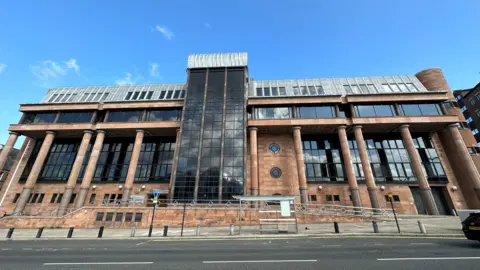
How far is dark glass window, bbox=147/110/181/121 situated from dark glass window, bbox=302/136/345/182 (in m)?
23.6

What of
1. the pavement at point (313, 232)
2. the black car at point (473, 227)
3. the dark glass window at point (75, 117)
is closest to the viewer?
the black car at point (473, 227)

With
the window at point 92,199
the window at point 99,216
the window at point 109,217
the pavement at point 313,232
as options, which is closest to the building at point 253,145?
the window at point 92,199

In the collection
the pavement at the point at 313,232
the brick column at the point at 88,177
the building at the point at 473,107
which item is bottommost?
the pavement at the point at 313,232

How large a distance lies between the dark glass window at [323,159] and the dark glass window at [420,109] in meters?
11.6

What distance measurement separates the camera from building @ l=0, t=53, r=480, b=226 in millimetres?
29922

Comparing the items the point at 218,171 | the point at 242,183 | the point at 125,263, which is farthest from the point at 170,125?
the point at 125,263

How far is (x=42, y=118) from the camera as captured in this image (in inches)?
1462

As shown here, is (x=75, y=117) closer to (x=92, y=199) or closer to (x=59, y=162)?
(x=59, y=162)

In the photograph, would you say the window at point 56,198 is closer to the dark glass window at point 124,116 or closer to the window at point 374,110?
the dark glass window at point 124,116

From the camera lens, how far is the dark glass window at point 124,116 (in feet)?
119

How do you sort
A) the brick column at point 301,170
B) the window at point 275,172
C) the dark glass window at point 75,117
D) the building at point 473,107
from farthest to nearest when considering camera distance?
1. the building at point 473,107
2. the dark glass window at point 75,117
3. the window at point 275,172
4. the brick column at point 301,170

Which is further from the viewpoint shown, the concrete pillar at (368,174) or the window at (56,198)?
the window at (56,198)

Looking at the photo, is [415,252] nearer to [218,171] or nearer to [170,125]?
[218,171]

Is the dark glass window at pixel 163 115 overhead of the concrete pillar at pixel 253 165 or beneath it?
overhead
